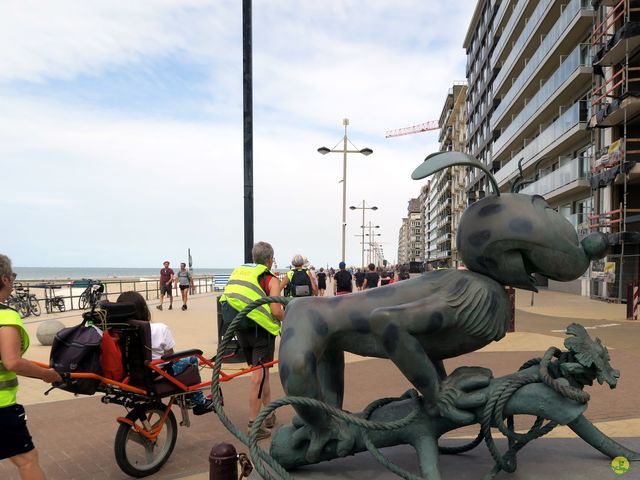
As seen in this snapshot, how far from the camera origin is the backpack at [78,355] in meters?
3.35

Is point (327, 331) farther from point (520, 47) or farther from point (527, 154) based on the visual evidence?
point (520, 47)

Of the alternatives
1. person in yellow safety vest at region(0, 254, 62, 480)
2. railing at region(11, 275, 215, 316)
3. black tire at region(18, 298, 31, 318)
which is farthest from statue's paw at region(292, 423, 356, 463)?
black tire at region(18, 298, 31, 318)

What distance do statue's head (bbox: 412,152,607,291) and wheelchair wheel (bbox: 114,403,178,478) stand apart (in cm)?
295

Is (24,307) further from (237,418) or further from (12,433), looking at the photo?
(12,433)

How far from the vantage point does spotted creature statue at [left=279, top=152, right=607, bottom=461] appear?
234 centimetres

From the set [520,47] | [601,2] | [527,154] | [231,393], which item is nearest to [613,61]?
[601,2]

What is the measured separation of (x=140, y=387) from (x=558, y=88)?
25.9 meters

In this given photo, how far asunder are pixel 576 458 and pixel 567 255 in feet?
3.85

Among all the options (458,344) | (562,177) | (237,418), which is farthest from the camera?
(562,177)

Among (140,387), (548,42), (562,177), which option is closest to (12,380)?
(140,387)

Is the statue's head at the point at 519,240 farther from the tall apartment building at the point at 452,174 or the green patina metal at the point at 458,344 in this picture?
the tall apartment building at the point at 452,174

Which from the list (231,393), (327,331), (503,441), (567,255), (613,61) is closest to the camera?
(567,255)

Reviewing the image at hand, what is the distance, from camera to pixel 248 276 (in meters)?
4.61

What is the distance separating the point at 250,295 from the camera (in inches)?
178
